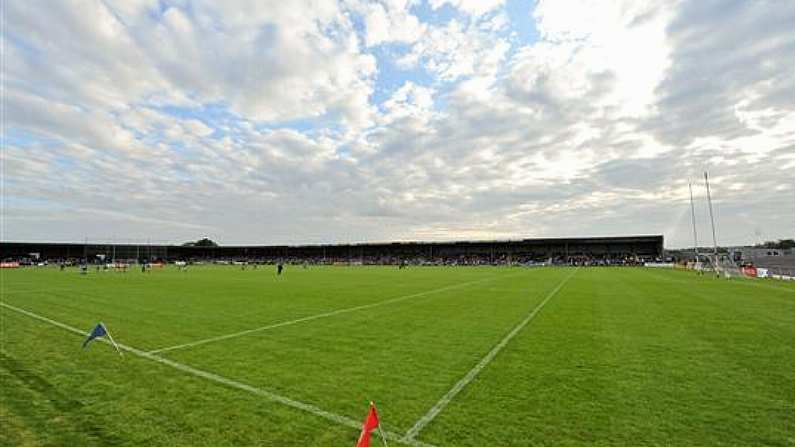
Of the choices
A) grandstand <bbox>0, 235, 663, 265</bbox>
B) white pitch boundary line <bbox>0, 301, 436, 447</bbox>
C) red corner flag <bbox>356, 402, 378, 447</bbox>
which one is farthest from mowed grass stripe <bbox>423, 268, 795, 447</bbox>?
grandstand <bbox>0, 235, 663, 265</bbox>

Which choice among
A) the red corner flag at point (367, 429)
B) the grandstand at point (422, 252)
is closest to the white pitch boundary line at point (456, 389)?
the red corner flag at point (367, 429)

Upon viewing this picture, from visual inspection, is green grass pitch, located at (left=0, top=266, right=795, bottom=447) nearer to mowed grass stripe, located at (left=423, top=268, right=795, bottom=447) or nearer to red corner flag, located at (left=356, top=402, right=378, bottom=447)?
mowed grass stripe, located at (left=423, top=268, right=795, bottom=447)

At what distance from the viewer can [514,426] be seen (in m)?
4.45

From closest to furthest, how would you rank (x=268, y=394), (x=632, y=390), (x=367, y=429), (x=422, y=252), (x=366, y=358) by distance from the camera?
(x=367, y=429) → (x=268, y=394) → (x=632, y=390) → (x=366, y=358) → (x=422, y=252)

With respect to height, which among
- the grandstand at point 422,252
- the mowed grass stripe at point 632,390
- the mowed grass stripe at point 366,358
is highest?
the grandstand at point 422,252

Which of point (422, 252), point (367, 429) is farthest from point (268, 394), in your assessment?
point (422, 252)

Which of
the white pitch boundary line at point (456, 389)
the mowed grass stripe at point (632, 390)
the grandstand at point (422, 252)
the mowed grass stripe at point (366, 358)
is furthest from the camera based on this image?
Result: the grandstand at point (422, 252)

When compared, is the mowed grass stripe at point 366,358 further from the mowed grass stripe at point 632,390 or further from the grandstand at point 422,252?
the grandstand at point 422,252

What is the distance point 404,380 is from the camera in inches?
242

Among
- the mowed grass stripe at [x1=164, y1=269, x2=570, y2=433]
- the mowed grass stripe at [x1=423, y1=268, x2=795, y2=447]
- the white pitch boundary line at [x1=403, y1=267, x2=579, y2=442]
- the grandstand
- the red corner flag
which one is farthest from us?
the grandstand

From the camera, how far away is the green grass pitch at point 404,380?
172 inches

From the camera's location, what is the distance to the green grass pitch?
4379 millimetres

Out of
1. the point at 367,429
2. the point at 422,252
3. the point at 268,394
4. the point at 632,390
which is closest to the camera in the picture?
the point at 367,429

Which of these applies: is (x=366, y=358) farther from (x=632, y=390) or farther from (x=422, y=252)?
(x=422, y=252)
